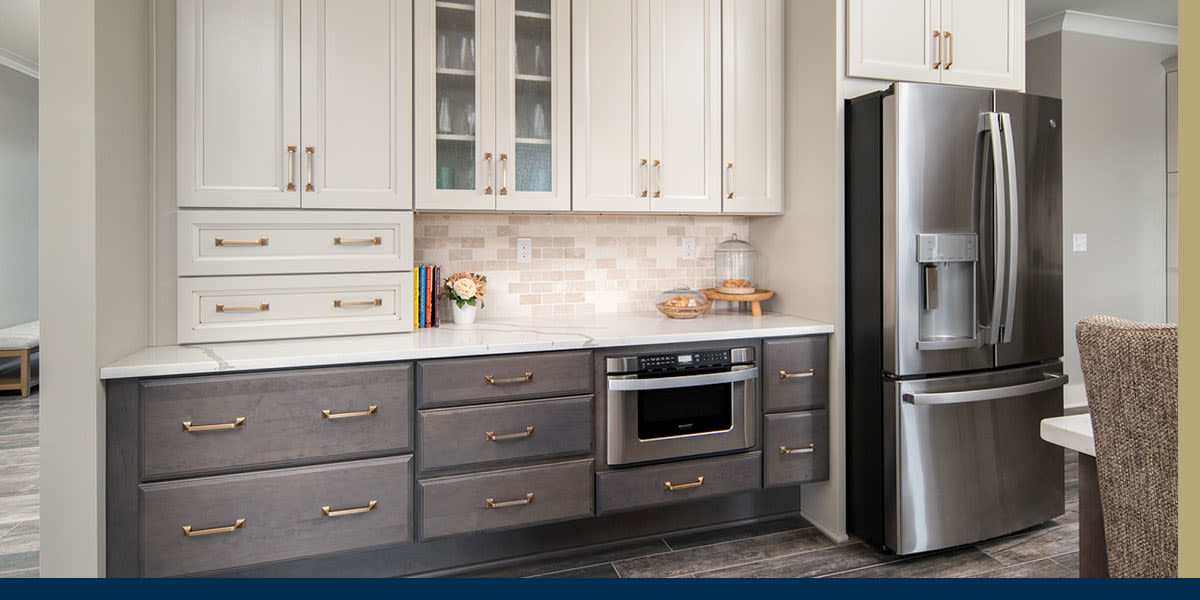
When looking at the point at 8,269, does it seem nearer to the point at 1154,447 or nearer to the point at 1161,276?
the point at 1154,447

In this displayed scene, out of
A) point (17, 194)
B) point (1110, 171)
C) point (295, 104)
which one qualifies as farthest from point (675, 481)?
point (17, 194)

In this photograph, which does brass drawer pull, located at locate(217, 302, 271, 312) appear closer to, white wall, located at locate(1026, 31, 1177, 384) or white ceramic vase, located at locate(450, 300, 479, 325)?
white ceramic vase, located at locate(450, 300, 479, 325)

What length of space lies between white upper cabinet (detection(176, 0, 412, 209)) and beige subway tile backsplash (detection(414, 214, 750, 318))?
43 cm

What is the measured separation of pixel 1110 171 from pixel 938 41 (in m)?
2.80

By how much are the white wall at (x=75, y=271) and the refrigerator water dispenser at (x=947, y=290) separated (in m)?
2.53

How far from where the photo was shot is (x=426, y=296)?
2.65 m

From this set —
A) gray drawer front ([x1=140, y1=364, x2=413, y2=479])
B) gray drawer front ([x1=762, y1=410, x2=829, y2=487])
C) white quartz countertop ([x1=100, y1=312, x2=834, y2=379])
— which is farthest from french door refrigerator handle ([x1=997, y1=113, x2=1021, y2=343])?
gray drawer front ([x1=140, y1=364, x2=413, y2=479])

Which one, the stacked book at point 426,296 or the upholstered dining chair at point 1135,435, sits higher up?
the stacked book at point 426,296

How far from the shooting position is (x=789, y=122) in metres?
2.90

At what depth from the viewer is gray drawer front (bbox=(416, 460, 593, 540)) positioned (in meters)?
2.18

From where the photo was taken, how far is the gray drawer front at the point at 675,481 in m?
2.39

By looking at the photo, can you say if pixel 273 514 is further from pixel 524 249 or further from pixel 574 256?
pixel 574 256

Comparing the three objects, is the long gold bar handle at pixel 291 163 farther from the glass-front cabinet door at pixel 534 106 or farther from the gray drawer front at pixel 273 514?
the gray drawer front at pixel 273 514

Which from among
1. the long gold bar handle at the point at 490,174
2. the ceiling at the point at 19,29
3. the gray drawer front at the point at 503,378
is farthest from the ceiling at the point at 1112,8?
the ceiling at the point at 19,29
